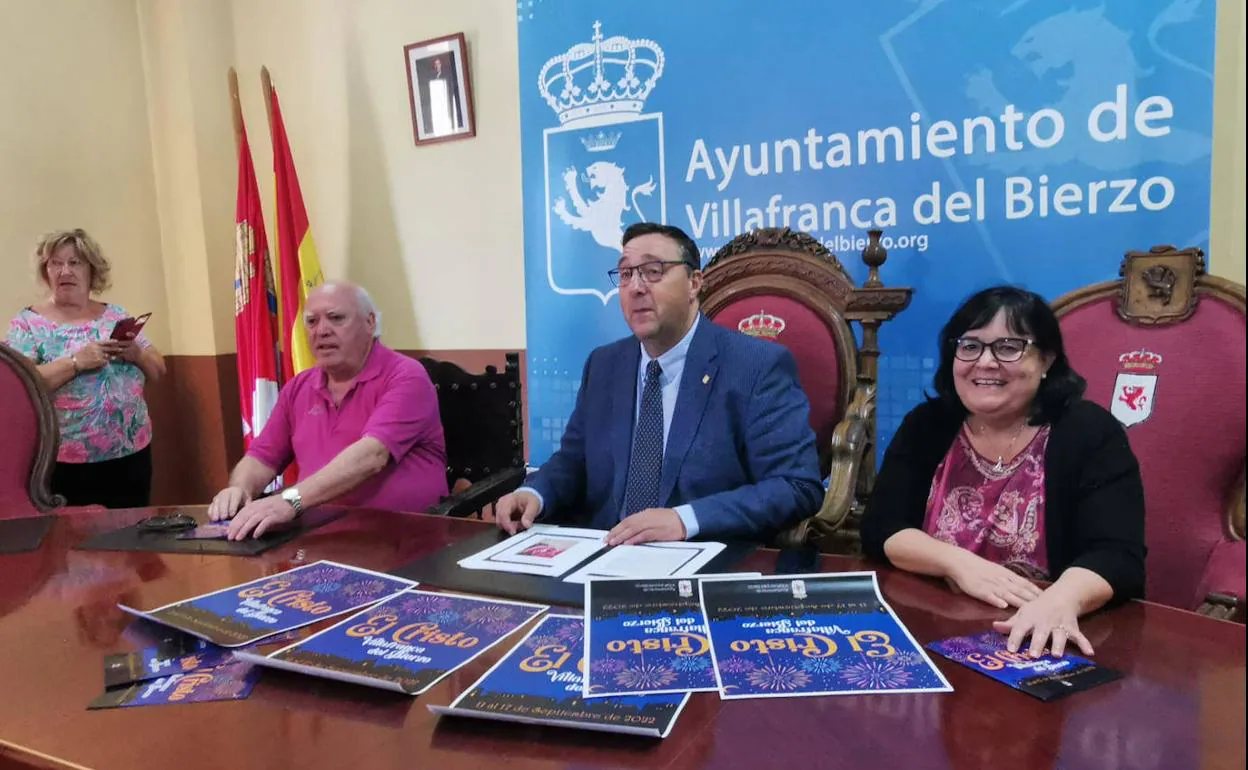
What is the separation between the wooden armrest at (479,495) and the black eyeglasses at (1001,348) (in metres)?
1.23

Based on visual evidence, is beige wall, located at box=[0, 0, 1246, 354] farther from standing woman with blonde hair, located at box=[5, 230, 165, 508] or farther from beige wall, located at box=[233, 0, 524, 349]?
standing woman with blonde hair, located at box=[5, 230, 165, 508]

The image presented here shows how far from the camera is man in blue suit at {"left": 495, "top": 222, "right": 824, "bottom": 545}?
5.62ft

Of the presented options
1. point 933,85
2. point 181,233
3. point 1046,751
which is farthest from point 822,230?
point 181,233

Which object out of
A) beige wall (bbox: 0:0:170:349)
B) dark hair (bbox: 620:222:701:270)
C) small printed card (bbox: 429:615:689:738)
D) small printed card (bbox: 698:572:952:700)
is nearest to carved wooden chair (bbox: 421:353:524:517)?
dark hair (bbox: 620:222:701:270)

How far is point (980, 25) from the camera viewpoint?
2.11m

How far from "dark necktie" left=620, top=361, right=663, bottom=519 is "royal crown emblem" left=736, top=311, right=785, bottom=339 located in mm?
376

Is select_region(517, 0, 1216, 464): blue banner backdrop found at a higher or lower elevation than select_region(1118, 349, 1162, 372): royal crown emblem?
higher

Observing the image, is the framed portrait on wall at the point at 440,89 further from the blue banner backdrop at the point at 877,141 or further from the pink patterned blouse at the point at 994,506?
the pink patterned blouse at the point at 994,506

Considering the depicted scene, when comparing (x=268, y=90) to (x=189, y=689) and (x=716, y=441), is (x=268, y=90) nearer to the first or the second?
(x=716, y=441)

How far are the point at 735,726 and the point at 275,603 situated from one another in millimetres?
737

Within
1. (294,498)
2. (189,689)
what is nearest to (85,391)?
(294,498)

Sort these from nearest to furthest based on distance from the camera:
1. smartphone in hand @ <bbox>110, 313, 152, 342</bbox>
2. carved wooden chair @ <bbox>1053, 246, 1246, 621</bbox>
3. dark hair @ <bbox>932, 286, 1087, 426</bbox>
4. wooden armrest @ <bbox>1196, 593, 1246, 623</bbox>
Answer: wooden armrest @ <bbox>1196, 593, 1246, 623</bbox>, dark hair @ <bbox>932, 286, 1087, 426</bbox>, carved wooden chair @ <bbox>1053, 246, 1246, 621</bbox>, smartphone in hand @ <bbox>110, 313, 152, 342</bbox>

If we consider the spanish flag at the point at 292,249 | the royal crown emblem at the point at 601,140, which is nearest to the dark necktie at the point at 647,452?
the royal crown emblem at the point at 601,140

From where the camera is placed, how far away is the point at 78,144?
134 inches
